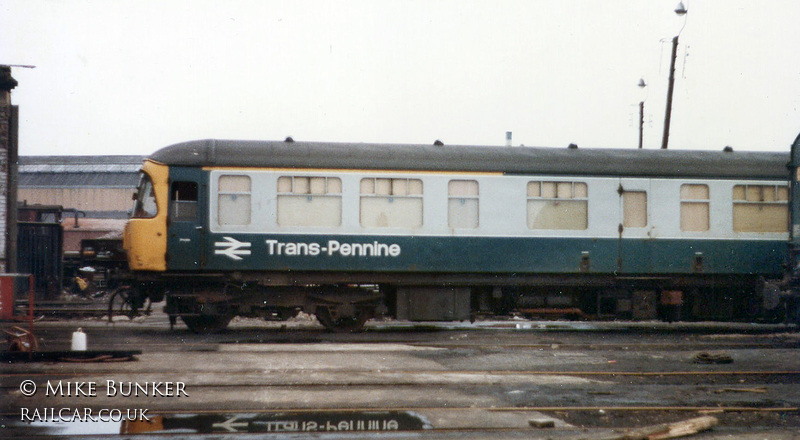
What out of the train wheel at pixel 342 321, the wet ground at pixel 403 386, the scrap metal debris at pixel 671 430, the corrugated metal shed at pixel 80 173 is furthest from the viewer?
the corrugated metal shed at pixel 80 173

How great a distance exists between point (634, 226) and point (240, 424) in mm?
10809

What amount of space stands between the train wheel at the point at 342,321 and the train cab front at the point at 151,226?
3167mm

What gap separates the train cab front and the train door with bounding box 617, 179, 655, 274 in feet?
29.3

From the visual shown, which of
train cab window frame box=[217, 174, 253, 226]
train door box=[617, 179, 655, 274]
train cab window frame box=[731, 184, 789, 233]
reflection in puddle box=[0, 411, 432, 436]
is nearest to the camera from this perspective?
reflection in puddle box=[0, 411, 432, 436]

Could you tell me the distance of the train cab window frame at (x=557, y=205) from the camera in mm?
15922

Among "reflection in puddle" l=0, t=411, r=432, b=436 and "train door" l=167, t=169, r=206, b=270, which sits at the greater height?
"train door" l=167, t=169, r=206, b=270

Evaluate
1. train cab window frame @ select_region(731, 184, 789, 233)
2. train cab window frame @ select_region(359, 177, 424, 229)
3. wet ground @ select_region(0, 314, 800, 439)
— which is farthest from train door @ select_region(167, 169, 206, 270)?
train cab window frame @ select_region(731, 184, 789, 233)

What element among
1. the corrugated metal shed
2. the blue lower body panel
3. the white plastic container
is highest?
the corrugated metal shed

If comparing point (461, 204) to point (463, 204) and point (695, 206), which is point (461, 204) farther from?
point (695, 206)

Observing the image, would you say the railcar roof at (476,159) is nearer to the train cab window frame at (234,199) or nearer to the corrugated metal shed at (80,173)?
the train cab window frame at (234,199)

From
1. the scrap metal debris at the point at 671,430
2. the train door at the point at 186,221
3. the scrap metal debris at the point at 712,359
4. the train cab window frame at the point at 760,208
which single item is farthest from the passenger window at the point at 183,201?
the train cab window frame at the point at 760,208

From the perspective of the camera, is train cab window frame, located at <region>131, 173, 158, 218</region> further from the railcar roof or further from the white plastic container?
the white plastic container

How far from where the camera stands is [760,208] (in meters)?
16.5

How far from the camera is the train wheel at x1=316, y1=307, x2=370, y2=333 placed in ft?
51.4
